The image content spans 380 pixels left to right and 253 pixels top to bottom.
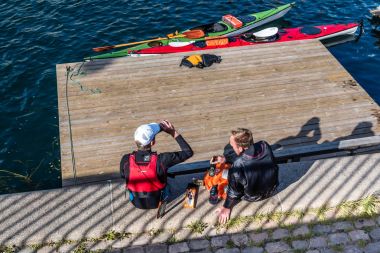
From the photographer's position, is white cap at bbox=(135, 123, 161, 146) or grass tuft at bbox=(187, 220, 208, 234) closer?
white cap at bbox=(135, 123, 161, 146)

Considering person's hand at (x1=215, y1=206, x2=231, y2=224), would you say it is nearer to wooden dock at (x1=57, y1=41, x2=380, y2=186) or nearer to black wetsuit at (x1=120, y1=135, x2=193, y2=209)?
black wetsuit at (x1=120, y1=135, x2=193, y2=209)

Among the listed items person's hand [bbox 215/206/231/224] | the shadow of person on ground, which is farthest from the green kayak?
person's hand [bbox 215/206/231/224]

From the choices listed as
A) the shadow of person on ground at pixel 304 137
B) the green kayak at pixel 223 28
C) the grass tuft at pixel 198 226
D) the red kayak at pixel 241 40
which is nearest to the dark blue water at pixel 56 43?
the green kayak at pixel 223 28

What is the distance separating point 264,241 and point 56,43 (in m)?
12.3

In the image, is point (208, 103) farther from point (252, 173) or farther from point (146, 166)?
point (146, 166)

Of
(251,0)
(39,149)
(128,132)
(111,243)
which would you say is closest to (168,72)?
(128,132)

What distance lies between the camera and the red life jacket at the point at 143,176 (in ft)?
19.0

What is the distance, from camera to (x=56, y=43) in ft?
50.4

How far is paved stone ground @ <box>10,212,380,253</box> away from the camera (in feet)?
19.2

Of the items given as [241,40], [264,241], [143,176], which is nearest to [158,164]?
[143,176]

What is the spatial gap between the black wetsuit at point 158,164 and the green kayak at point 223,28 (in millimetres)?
7377

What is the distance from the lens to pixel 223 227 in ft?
20.2

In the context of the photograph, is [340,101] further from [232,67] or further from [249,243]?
[249,243]

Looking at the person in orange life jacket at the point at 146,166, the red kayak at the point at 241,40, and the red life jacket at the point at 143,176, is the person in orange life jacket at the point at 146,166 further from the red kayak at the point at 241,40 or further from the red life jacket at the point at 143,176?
the red kayak at the point at 241,40
